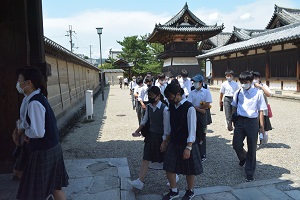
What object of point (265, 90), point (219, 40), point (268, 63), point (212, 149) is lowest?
point (212, 149)

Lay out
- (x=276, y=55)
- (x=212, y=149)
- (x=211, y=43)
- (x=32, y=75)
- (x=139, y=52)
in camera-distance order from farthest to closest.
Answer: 1. (x=139, y=52)
2. (x=211, y=43)
3. (x=276, y=55)
4. (x=212, y=149)
5. (x=32, y=75)

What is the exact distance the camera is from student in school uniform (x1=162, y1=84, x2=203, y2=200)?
3393mm

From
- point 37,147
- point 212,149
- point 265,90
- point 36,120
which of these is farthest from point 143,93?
point 36,120

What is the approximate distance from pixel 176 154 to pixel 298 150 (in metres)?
3.82

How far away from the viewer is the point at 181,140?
3.49 m

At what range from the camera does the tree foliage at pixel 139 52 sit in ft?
150

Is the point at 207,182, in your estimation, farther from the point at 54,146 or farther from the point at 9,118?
the point at 9,118

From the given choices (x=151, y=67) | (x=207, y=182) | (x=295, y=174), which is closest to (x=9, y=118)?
(x=207, y=182)

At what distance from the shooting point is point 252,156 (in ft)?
14.4

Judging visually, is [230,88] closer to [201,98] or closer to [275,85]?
A: [201,98]

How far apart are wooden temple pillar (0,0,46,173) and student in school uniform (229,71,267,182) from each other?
124 inches

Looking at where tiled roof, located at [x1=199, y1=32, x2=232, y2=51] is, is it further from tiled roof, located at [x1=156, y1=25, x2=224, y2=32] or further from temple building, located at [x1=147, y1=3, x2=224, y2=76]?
tiled roof, located at [x1=156, y1=25, x2=224, y2=32]

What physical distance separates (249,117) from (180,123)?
1540 millimetres

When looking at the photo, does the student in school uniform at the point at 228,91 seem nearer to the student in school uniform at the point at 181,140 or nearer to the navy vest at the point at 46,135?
the student in school uniform at the point at 181,140
